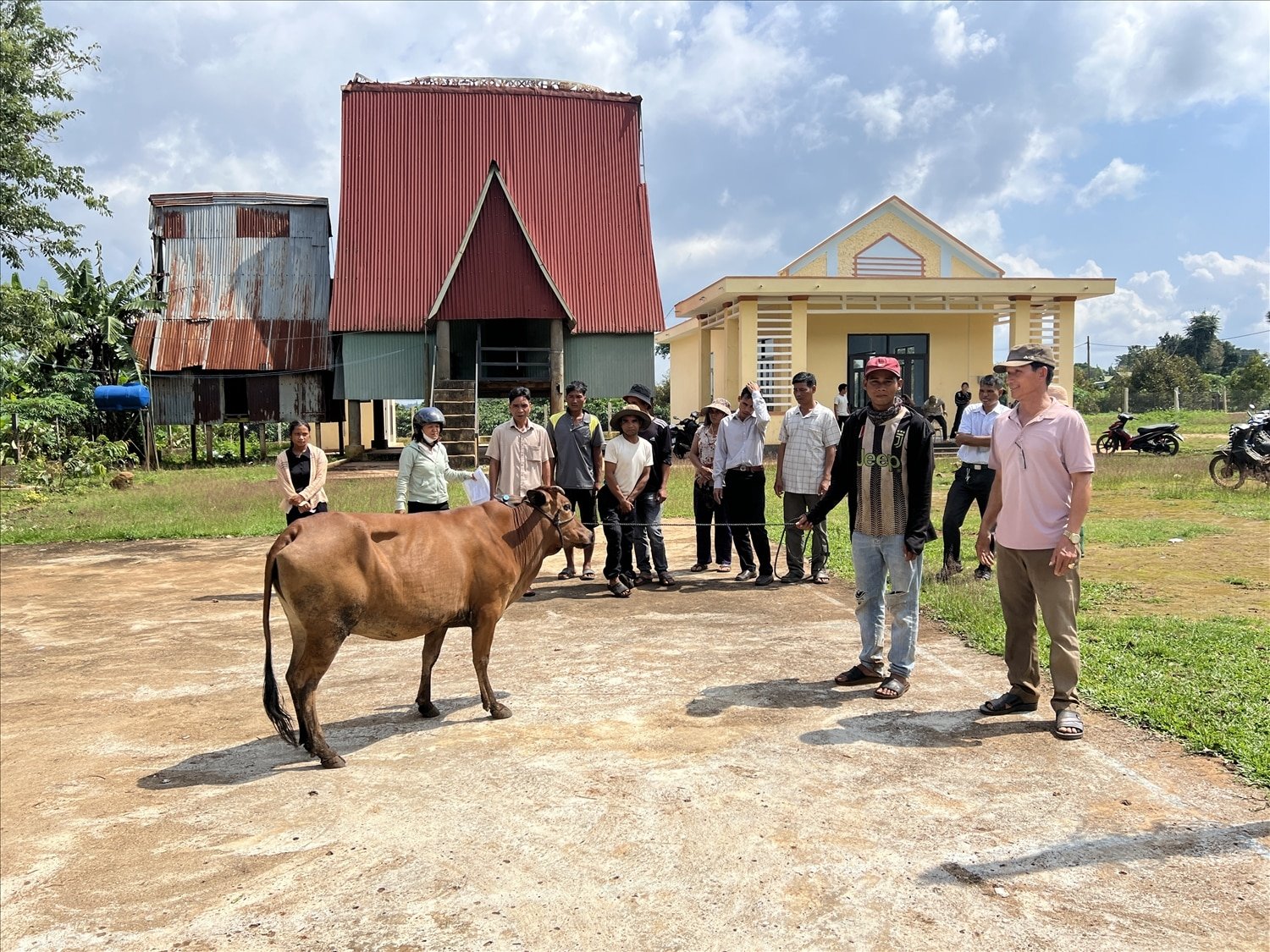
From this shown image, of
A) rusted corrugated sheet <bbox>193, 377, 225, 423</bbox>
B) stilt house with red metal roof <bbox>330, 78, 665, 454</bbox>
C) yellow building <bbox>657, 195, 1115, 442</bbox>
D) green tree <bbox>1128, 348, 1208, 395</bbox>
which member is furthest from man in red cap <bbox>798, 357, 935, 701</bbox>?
green tree <bbox>1128, 348, 1208, 395</bbox>

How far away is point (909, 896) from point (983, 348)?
82.4 ft

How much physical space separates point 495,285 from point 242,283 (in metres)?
8.61

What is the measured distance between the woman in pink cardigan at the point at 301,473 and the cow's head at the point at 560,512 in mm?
3404

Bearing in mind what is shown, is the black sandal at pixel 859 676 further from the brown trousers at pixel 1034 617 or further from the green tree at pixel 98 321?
the green tree at pixel 98 321

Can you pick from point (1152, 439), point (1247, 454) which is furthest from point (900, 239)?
point (1247, 454)

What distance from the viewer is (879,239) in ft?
A: 92.4

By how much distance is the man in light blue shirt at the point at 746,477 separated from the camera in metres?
9.63

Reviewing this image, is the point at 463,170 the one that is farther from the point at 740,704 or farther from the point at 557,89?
the point at 740,704

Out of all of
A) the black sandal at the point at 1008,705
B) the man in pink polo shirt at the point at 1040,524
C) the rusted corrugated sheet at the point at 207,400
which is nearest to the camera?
the man in pink polo shirt at the point at 1040,524

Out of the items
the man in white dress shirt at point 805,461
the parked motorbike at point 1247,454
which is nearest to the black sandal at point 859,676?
the man in white dress shirt at point 805,461

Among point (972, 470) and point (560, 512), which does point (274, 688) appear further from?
point (972, 470)

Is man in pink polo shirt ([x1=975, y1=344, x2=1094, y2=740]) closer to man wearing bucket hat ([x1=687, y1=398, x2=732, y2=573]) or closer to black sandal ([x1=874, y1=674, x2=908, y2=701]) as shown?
black sandal ([x1=874, y1=674, x2=908, y2=701])

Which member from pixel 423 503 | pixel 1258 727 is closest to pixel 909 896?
pixel 1258 727

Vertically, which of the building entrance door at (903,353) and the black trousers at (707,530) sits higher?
the building entrance door at (903,353)
